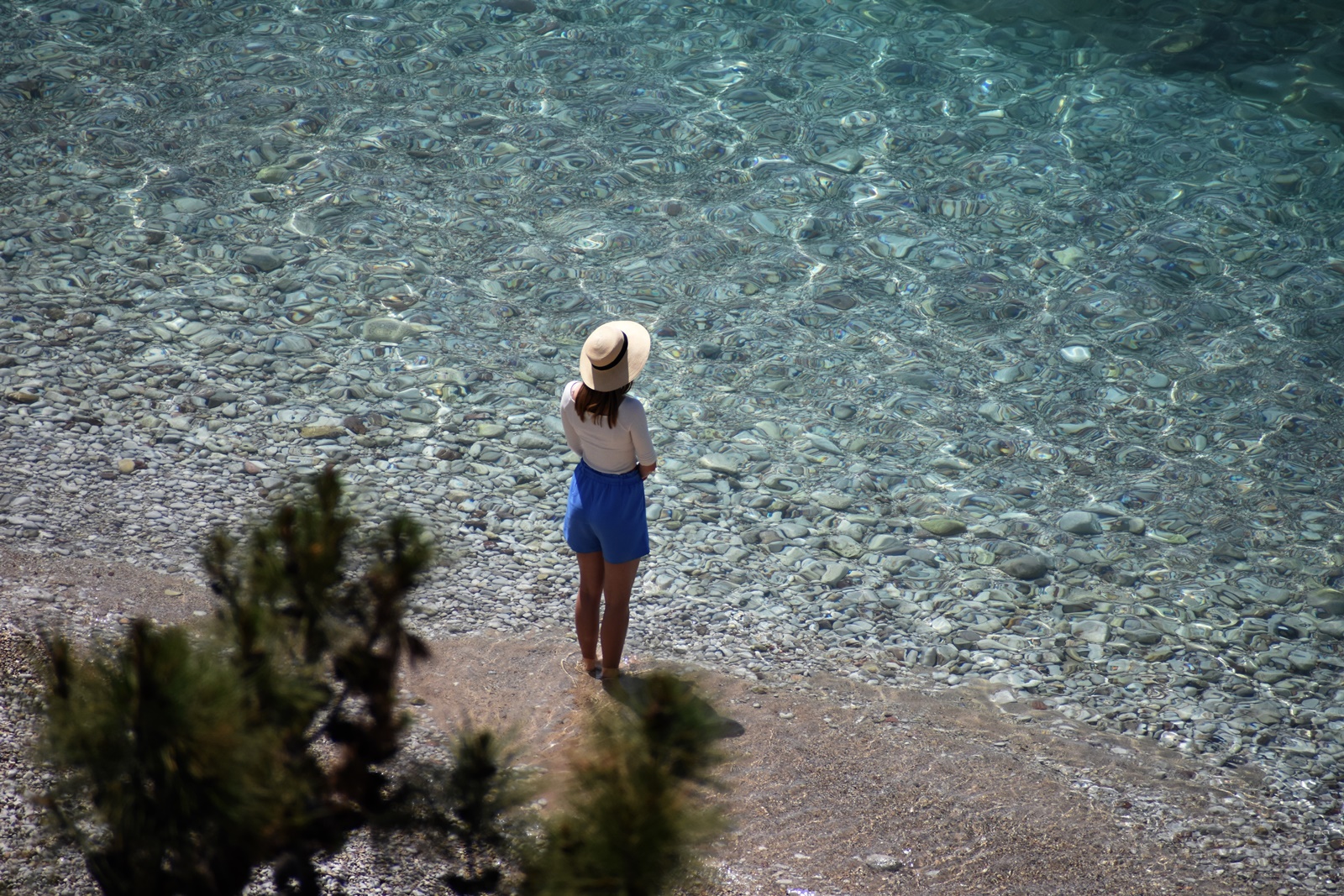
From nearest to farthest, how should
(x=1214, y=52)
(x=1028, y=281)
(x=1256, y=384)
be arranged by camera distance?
(x=1256, y=384) < (x=1028, y=281) < (x=1214, y=52)

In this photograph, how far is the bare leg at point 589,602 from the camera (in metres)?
4.59

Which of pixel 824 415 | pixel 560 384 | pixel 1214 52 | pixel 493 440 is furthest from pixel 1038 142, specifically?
pixel 493 440

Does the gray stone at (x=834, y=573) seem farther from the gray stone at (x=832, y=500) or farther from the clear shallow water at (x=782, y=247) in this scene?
the gray stone at (x=832, y=500)

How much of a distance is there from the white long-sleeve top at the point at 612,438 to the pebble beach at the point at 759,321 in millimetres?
1288

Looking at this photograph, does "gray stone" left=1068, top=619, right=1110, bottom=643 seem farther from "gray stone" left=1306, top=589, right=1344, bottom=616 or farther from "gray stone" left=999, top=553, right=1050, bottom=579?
"gray stone" left=1306, top=589, right=1344, bottom=616

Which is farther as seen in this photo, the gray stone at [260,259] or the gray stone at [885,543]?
the gray stone at [260,259]

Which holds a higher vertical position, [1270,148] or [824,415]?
[1270,148]

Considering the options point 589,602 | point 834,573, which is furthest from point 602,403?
point 834,573

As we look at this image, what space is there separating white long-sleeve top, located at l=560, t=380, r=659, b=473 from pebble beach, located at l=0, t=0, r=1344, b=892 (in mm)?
1288

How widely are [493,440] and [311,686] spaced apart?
4820mm

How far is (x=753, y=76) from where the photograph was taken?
10.9 m

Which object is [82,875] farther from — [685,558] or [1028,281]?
[1028,281]

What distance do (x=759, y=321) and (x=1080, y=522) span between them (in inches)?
112

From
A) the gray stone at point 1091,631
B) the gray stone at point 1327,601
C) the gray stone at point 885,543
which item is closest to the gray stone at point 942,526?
the gray stone at point 885,543
